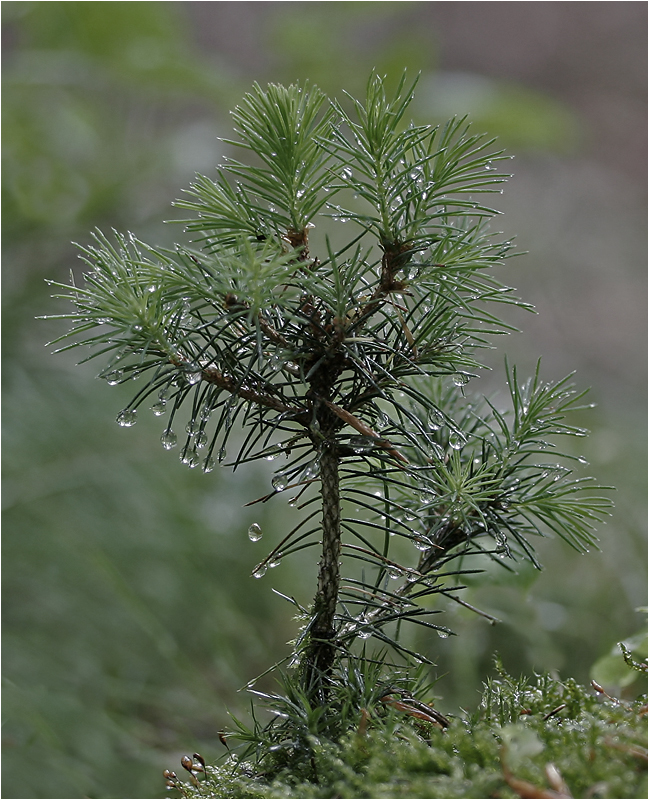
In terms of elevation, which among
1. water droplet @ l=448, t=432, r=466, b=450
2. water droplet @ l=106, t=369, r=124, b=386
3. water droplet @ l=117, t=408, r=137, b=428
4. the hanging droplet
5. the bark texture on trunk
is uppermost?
the hanging droplet

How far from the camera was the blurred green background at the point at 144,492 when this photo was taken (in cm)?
95

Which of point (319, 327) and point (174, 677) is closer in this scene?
point (319, 327)

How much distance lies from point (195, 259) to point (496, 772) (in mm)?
260

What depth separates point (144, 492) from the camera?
1.22 metres

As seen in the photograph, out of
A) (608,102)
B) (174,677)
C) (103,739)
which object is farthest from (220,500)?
(608,102)

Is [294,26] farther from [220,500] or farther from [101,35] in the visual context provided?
[220,500]

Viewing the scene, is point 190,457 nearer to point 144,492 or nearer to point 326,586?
point 326,586

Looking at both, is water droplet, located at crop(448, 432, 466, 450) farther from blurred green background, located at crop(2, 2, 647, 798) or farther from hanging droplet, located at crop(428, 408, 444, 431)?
blurred green background, located at crop(2, 2, 647, 798)

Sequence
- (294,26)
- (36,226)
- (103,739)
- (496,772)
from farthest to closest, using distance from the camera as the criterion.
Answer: (294,26)
(36,226)
(103,739)
(496,772)

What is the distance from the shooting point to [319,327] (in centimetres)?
34

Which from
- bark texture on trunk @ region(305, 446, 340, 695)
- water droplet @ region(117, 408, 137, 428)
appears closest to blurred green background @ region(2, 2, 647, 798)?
bark texture on trunk @ region(305, 446, 340, 695)

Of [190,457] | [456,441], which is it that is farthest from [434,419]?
[190,457]

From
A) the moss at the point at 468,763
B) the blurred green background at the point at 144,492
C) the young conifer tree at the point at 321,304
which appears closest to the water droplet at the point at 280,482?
the young conifer tree at the point at 321,304

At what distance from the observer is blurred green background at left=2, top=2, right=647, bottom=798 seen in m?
0.95
